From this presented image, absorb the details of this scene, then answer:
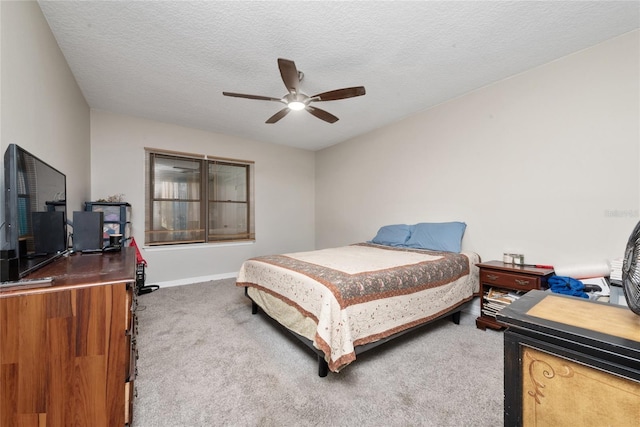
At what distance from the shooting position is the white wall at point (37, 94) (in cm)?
136

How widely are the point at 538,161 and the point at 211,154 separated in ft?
14.8

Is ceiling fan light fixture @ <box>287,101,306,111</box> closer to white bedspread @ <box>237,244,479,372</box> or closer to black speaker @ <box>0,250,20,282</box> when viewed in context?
white bedspread @ <box>237,244,479,372</box>

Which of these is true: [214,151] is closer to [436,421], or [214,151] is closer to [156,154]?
[156,154]

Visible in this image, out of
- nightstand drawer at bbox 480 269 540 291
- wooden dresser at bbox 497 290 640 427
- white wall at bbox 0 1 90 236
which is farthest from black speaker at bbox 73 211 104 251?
nightstand drawer at bbox 480 269 540 291

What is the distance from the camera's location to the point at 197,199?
4.39 m

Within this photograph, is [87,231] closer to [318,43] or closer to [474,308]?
[318,43]

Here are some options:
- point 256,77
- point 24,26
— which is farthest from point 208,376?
point 256,77

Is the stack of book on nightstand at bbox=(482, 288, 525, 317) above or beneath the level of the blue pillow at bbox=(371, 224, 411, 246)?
beneath

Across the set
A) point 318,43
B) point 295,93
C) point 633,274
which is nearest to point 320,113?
point 295,93

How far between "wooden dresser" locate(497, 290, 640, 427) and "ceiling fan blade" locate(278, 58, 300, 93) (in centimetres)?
190

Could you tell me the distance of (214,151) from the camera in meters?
4.42

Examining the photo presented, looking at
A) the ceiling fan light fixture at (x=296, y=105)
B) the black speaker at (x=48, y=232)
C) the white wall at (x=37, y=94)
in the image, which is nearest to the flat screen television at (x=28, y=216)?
the black speaker at (x=48, y=232)

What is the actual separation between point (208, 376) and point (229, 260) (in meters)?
2.90

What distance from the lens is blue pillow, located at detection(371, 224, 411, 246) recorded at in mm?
3537
